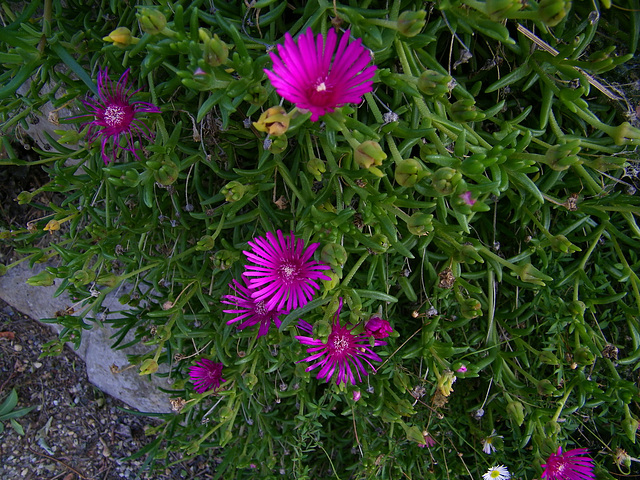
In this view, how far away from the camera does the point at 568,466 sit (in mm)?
1244

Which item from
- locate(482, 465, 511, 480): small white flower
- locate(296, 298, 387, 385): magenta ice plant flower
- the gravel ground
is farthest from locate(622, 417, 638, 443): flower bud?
the gravel ground

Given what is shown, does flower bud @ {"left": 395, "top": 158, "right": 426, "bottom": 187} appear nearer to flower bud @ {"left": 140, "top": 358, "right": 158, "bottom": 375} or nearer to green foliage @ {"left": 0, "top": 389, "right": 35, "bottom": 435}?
flower bud @ {"left": 140, "top": 358, "right": 158, "bottom": 375}

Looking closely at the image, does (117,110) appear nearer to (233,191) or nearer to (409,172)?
(233,191)

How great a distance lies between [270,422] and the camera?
1492 millimetres

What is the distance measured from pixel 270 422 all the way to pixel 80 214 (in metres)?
0.91

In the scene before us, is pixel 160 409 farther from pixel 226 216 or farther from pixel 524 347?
pixel 524 347

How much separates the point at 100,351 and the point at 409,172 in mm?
1578

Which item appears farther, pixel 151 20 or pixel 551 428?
pixel 551 428

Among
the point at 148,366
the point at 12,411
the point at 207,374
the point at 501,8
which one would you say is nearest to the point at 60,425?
the point at 12,411

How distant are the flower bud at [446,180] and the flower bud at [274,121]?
314 millimetres

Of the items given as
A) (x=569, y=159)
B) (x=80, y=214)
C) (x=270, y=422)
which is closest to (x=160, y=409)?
(x=270, y=422)

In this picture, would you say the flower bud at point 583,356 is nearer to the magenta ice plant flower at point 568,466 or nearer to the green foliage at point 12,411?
the magenta ice plant flower at point 568,466

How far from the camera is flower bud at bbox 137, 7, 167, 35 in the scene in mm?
757

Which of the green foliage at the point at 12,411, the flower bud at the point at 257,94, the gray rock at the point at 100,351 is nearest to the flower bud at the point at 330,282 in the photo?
the flower bud at the point at 257,94
